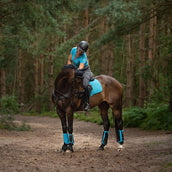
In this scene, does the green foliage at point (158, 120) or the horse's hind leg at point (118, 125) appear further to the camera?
the green foliage at point (158, 120)

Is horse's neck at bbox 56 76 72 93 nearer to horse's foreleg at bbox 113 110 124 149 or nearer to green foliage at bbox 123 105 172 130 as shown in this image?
horse's foreleg at bbox 113 110 124 149

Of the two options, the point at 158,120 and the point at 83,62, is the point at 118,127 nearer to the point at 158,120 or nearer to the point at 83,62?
the point at 83,62

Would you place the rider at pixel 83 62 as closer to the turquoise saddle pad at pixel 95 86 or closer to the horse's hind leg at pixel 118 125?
the turquoise saddle pad at pixel 95 86

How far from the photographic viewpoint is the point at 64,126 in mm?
7613

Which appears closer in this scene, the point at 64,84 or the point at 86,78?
the point at 64,84

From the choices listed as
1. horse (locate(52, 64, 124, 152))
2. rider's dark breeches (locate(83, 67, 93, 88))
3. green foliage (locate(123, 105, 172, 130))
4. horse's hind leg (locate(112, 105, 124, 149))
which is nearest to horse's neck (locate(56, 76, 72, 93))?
horse (locate(52, 64, 124, 152))

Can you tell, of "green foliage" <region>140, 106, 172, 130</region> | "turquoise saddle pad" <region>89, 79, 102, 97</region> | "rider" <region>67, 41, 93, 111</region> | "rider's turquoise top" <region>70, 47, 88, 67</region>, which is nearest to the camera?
"rider" <region>67, 41, 93, 111</region>

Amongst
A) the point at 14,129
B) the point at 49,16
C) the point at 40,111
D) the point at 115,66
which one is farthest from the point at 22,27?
the point at 115,66

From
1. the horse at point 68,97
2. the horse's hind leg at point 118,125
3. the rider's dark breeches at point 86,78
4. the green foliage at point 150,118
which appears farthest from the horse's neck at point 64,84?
the green foliage at point 150,118

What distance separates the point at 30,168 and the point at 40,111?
946 inches

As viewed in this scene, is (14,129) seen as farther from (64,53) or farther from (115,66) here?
(115,66)

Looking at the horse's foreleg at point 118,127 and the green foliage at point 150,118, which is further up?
the horse's foreleg at point 118,127

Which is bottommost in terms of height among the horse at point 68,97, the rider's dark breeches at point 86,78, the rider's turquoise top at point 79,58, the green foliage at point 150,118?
the green foliage at point 150,118

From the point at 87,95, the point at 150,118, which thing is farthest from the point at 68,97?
the point at 150,118
